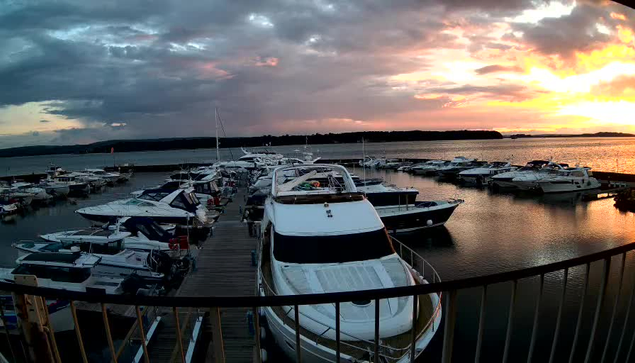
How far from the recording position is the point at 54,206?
3688 cm

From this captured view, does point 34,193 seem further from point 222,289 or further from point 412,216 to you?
point 412,216

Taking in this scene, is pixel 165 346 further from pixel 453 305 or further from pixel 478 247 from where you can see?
pixel 478 247

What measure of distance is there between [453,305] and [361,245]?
6.40m

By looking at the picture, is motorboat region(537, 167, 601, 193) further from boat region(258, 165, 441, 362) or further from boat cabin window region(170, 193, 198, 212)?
boat region(258, 165, 441, 362)

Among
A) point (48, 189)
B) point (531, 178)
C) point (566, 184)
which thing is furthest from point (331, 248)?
point (48, 189)

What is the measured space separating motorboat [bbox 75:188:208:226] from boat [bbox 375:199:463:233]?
10850 millimetres

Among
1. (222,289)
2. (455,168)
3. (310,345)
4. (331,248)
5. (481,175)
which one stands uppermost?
(331,248)

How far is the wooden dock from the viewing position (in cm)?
826

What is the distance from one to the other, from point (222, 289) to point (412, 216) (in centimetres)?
1290

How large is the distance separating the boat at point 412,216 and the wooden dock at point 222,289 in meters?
8.07

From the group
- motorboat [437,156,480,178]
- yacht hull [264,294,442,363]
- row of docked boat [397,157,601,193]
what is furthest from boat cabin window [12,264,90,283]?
motorboat [437,156,480,178]

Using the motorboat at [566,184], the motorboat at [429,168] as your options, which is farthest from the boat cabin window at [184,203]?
the motorboat at [429,168]

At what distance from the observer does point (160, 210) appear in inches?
866

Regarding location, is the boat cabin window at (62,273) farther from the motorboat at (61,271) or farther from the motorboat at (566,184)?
the motorboat at (566,184)
